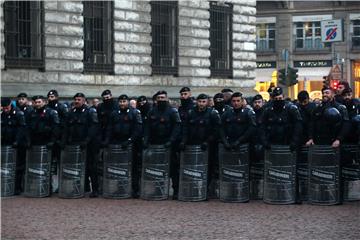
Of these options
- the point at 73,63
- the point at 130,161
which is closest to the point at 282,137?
the point at 130,161

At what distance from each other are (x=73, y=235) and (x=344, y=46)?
4340cm

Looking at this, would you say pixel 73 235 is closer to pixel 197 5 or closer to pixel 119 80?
pixel 119 80

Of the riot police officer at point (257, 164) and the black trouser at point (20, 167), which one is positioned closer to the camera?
the riot police officer at point (257, 164)

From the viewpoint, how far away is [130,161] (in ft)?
49.0

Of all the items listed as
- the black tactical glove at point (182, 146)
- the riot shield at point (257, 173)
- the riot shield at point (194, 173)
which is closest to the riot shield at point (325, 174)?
the riot shield at point (257, 173)

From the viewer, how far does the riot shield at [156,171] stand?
14.6 metres

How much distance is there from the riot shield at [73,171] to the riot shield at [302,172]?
396cm

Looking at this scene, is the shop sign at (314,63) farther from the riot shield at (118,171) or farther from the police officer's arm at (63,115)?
the riot shield at (118,171)

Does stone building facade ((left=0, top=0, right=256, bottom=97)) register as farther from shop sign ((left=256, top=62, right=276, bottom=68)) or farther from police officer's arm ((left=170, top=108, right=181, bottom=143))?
shop sign ((left=256, top=62, right=276, bottom=68))

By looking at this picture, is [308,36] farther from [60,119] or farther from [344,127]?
[344,127]

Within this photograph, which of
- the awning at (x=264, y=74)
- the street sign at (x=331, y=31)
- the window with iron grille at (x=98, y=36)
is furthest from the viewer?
the awning at (x=264, y=74)

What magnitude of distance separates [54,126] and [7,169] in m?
1.19

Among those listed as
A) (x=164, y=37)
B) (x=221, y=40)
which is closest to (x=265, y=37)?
(x=221, y=40)

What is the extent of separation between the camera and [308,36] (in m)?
54.0
